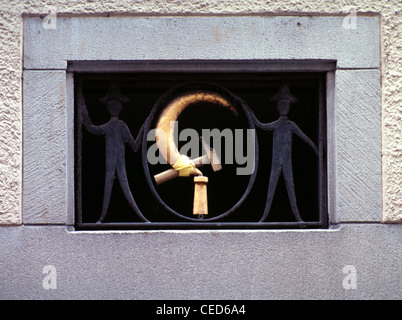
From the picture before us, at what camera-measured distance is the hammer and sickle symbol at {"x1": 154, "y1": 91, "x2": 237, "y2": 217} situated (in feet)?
19.0

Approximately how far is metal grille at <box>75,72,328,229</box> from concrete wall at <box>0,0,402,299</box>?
0.25 m

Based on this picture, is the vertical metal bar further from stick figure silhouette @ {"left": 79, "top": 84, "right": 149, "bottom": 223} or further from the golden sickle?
the golden sickle

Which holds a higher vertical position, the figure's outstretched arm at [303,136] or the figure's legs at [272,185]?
the figure's outstretched arm at [303,136]

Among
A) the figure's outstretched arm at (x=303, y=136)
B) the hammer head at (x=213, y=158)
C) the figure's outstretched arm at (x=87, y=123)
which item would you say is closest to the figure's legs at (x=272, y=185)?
the figure's outstretched arm at (x=303, y=136)

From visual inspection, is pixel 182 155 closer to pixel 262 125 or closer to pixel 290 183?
pixel 262 125

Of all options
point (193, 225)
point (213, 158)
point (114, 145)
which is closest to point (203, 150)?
point (213, 158)

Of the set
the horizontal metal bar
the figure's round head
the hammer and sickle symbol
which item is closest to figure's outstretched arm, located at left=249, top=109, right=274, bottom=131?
the hammer and sickle symbol

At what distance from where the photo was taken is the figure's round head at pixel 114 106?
5828 mm

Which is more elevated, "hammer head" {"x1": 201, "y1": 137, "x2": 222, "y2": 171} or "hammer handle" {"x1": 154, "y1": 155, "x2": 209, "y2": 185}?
"hammer head" {"x1": 201, "y1": 137, "x2": 222, "y2": 171}

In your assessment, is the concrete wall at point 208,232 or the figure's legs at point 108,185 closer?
the concrete wall at point 208,232

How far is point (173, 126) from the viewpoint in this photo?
5.84 metres

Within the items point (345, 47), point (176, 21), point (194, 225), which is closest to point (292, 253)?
point (194, 225)

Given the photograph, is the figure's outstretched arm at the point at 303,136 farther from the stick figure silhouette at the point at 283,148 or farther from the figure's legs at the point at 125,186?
the figure's legs at the point at 125,186

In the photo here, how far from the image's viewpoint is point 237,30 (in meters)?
5.59
